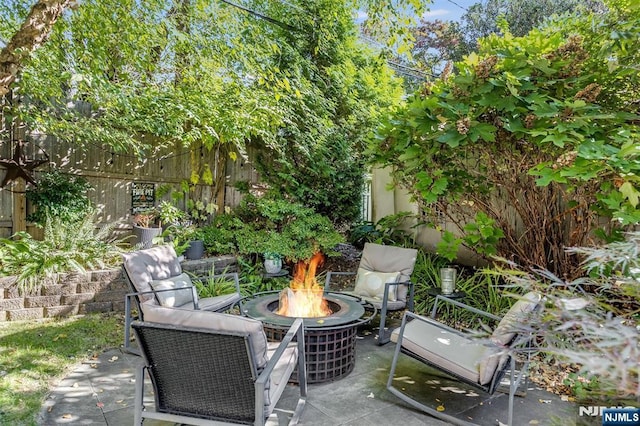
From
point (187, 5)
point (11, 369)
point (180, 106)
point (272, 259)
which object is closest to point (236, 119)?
point (180, 106)

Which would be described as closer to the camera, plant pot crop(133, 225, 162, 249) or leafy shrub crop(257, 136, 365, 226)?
plant pot crop(133, 225, 162, 249)

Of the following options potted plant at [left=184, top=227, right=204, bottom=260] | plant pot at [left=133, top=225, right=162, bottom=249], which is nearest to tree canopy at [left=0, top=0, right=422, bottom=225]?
plant pot at [left=133, top=225, right=162, bottom=249]

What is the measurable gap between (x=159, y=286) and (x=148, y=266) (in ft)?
0.85

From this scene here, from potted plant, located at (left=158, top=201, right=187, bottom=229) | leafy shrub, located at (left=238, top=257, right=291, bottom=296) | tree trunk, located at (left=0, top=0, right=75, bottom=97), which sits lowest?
leafy shrub, located at (left=238, top=257, right=291, bottom=296)

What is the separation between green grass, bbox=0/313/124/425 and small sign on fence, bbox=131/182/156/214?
2.33m

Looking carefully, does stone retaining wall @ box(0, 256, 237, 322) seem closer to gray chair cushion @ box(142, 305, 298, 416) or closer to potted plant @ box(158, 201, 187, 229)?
potted plant @ box(158, 201, 187, 229)

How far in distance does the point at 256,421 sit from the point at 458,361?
5.00 feet

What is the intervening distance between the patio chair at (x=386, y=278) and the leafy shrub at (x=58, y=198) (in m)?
3.77

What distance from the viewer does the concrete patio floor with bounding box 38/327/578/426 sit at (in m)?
2.73

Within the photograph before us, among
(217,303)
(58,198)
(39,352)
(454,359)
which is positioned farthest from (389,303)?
(58,198)

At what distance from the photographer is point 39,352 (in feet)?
11.8

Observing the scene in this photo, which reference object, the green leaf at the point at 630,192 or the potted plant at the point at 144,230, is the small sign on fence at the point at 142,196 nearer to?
the potted plant at the point at 144,230

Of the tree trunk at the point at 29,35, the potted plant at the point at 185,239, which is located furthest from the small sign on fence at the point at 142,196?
the tree trunk at the point at 29,35

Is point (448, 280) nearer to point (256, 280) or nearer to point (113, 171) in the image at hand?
point (256, 280)
